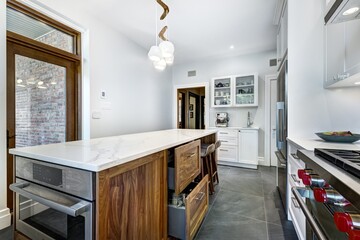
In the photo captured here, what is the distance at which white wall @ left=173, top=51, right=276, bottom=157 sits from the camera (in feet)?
13.5

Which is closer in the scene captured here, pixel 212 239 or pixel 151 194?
pixel 151 194

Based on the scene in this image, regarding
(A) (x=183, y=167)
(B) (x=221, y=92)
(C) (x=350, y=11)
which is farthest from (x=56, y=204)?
(B) (x=221, y=92)

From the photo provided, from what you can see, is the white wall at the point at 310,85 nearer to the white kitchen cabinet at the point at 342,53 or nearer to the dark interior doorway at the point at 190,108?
the white kitchen cabinet at the point at 342,53

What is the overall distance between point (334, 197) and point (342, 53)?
4.87 feet

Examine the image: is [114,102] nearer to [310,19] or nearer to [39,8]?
[39,8]

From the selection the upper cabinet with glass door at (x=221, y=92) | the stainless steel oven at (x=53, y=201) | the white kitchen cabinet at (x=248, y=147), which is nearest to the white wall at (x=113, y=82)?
the stainless steel oven at (x=53, y=201)

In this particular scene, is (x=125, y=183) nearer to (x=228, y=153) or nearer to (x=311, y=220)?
(x=311, y=220)

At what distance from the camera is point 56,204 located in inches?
34.6

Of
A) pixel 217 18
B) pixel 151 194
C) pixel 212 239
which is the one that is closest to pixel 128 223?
pixel 151 194

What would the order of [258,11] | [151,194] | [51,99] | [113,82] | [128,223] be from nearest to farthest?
[128,223] < [151,194] < [51,99] < [258,11] < [113,82]

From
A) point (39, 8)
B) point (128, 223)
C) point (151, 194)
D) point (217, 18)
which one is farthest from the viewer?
point (217, 18)

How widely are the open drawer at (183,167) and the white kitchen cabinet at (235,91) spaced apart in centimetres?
266

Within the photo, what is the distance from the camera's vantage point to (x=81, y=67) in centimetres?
281

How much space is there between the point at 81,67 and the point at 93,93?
1.45 feet
